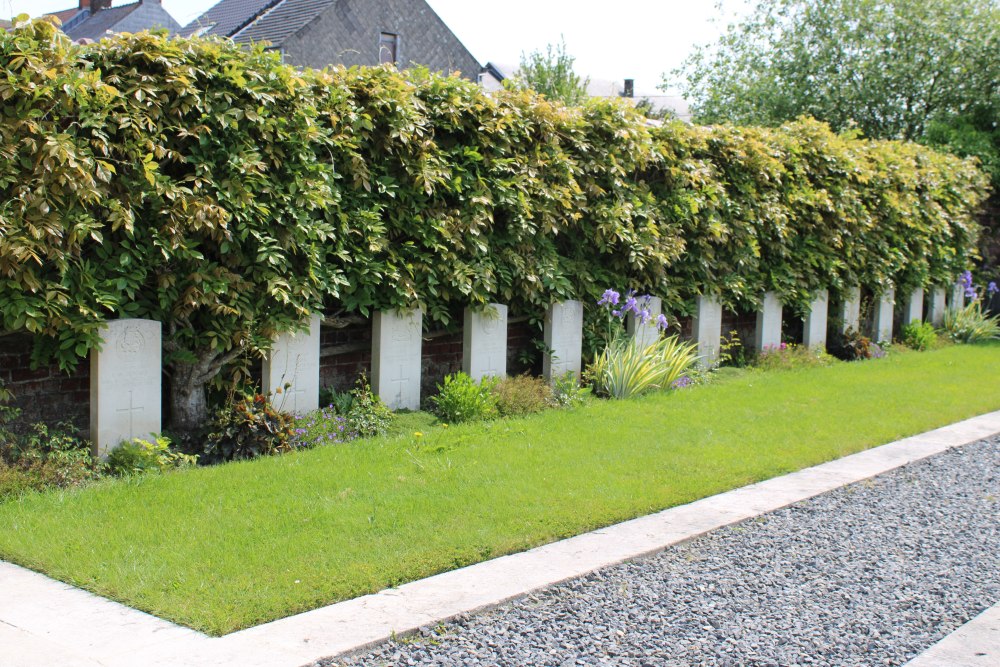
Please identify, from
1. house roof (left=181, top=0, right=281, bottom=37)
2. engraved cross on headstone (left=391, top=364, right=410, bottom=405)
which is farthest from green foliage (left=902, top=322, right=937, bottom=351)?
house roof (left=181, top=0, right=281, bottom=37)

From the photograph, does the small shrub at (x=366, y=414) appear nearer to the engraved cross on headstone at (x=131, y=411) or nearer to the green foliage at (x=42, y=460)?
the engraved cross on headstone at (x=131, y=411)

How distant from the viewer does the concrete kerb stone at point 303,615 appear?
320 centimetres

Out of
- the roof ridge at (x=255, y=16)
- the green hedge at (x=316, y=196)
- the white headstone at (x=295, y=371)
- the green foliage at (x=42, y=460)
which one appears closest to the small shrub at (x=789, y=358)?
the green hedge at (x=316, y=196)

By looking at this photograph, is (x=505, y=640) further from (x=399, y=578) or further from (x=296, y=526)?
(x=296, y=526)

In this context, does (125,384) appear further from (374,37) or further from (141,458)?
(374,37)

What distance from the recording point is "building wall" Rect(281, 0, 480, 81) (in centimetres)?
Result: 2995

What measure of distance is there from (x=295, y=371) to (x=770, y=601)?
12.6 ft

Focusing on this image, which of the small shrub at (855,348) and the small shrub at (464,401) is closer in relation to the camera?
the small shrub at (464,401)

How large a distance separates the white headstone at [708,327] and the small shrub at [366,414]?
4.13 m

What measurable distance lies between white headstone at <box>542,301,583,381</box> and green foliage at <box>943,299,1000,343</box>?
7953mm

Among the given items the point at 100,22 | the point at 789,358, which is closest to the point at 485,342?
the point at 789,358

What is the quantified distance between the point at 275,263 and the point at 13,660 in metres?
3.45

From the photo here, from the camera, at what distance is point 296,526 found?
4602 millimetres

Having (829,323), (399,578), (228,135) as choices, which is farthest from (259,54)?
(829,323)
